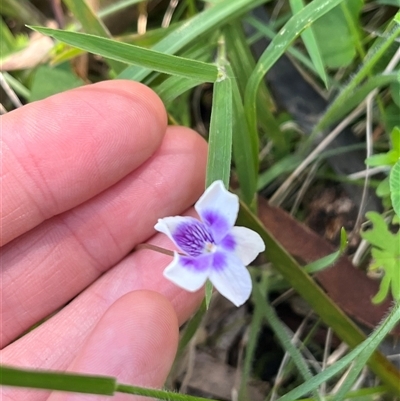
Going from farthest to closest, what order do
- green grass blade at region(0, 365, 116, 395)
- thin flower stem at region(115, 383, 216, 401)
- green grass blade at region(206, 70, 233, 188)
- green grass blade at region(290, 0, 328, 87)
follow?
green grass blade at region(290, 0, 328, 87), green grass blade at region(206, 70, 233, 188), thin flower stem at region(115, 383, 216, 401), green grass blade at region(0, 365, 116, 395)

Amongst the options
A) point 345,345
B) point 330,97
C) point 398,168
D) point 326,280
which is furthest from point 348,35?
point 345,345

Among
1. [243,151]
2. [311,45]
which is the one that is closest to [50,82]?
[243,151]

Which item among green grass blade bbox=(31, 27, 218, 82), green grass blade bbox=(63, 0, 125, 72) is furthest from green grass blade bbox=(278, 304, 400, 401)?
green grass blade bbox=(63, 0, 125, 72)

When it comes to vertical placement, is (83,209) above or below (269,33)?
below

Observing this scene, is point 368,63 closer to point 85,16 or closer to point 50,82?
point 85,16

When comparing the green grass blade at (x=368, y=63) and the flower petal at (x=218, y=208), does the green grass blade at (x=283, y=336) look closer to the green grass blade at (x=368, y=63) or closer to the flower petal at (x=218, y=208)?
the flower petal at (x=218, y=208)

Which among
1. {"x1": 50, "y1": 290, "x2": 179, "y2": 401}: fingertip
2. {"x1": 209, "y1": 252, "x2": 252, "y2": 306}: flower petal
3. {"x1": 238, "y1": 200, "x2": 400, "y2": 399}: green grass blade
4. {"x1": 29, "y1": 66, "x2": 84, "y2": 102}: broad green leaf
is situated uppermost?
{"x1": 29, "y1": 66, "x2": 84, "y2": 102}: broad green leaf

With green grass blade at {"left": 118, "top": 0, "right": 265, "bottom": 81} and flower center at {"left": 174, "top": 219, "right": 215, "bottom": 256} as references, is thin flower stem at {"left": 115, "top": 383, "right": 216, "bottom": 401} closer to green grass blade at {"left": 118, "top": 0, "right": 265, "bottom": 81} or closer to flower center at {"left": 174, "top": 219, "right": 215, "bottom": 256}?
flower center at {"left": 174, "top": 219, "right": 215, "bottom": 256}
